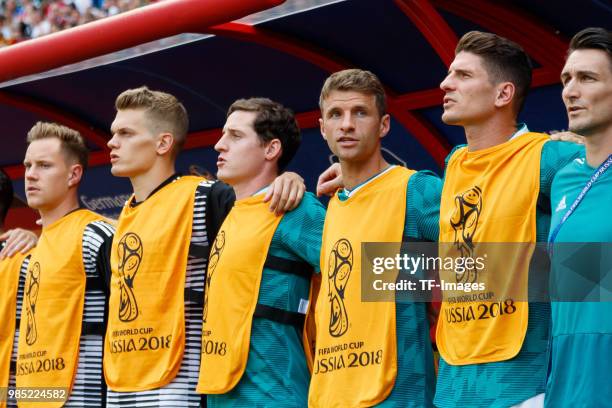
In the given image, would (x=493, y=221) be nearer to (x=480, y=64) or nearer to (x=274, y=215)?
(x=480, y=64)

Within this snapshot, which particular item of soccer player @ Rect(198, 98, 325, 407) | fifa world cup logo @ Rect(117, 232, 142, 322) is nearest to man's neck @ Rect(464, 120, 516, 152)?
soccer player @ Rect(198, 98, 325, 407)

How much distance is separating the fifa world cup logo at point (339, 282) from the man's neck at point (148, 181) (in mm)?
1275

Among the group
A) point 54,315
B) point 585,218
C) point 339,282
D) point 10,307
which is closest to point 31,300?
point 54,315

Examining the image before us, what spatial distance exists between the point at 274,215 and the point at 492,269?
3.98ft

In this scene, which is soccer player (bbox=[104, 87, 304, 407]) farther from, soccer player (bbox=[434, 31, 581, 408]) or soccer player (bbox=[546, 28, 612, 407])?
soccer player (bbox=[546, 28, 612, 407])

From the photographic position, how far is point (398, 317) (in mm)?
4344

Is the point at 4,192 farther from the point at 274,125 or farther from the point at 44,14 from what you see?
the point at 44,14

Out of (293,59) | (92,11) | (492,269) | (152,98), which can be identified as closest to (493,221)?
(492,269)

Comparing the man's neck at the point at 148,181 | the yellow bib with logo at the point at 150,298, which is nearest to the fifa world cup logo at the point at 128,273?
the yellow bib with logo at the point at 150,298

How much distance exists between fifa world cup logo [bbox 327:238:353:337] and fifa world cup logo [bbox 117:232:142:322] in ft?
3.58

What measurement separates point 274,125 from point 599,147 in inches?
70.2

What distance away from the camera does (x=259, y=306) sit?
4.80 metres

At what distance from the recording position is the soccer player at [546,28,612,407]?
Answer: 11.7ft

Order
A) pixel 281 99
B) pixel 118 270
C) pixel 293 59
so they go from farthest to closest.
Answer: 1. pixel 281 99
2. pixel 293 59
3. pixel 118 270
